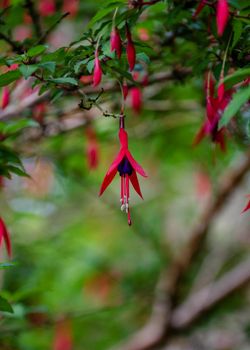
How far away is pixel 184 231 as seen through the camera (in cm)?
389

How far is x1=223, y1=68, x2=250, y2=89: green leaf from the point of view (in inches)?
37.7

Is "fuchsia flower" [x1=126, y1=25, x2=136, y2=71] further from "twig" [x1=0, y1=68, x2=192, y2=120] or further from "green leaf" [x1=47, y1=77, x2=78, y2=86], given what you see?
"twig" [x1=0, y1=68, x2=192, y2=120]

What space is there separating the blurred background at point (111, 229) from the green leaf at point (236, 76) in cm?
111

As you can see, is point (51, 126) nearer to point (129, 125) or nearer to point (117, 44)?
point (129, 125)

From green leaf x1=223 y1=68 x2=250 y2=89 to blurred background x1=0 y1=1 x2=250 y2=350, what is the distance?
1.11 m

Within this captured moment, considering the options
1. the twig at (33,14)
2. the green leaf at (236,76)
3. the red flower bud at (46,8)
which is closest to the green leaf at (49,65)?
the green leaf at (236,76)

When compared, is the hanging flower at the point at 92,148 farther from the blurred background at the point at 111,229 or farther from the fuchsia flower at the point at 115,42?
the fuchsia flower at the point at 115,42

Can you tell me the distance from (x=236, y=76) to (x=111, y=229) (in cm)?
308

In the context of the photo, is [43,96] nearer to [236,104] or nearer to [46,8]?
[46,8]

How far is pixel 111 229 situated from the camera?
400 cm

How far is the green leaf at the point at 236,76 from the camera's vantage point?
3.14 feet

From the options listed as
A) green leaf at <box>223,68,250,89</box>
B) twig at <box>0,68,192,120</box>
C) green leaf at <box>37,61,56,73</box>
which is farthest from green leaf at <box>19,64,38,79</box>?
twig at <box>0,68,192,120</box>

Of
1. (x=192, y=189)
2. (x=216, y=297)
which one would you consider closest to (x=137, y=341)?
(x=216, y=297)

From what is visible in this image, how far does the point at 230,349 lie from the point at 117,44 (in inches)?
101
